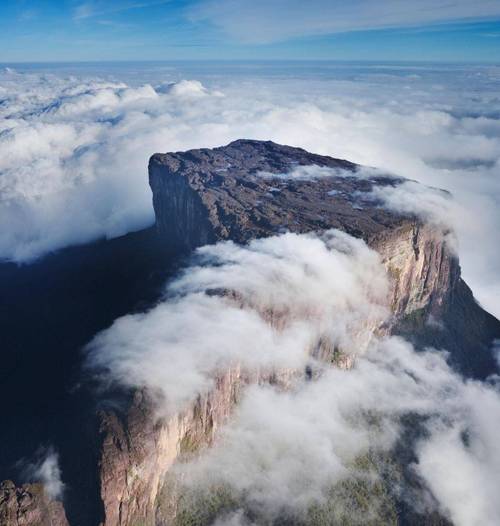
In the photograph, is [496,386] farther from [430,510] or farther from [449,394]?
[430,510]

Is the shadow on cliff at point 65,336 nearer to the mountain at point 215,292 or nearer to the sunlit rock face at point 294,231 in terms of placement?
the mountain at point 215,292

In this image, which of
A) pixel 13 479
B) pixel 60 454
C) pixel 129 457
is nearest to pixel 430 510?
pixel 129 457

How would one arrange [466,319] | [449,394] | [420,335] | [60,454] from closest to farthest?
[60,454] → [449,394] → [420,335] → [466,319]

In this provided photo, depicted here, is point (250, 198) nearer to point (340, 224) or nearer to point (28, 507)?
point (340, 224)

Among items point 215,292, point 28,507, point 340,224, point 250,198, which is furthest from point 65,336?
point 340,224

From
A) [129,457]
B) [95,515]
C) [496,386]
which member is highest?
[129,457]

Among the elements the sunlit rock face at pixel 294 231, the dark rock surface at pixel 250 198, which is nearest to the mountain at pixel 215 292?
the sunlit rock face at pixel 294 231
